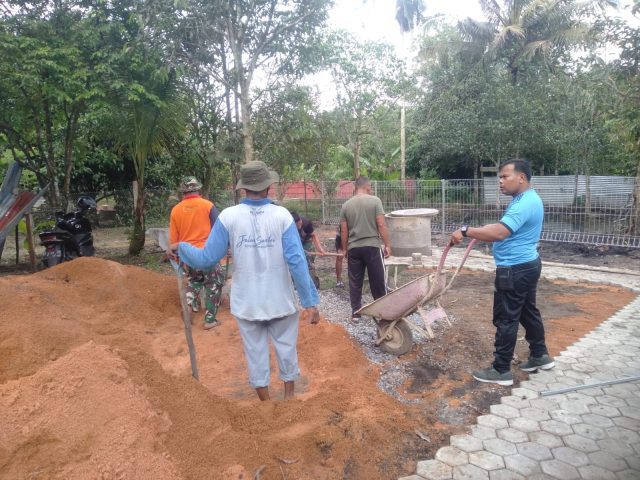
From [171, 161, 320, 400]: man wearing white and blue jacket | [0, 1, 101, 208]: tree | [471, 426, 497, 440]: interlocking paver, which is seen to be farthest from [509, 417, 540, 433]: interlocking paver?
[0, 1, 101, 208]: tree

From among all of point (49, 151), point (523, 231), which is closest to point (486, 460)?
A: point (523, 231)

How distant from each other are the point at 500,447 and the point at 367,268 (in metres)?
2.65

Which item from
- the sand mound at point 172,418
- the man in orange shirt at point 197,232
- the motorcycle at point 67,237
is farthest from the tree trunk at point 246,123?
the sand mound at point 172,418

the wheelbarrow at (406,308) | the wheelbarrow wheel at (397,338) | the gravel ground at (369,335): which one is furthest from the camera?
the wheelbarrow wheel at (397,338)

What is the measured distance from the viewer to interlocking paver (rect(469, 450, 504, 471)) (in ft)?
9.27

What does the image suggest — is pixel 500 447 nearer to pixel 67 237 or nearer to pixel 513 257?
pixel 513 257

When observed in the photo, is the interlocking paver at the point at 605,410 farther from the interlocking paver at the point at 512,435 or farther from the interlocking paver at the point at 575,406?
the interlocking paver at the point at 512,435

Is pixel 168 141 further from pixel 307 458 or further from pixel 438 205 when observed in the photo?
pixel 307 458

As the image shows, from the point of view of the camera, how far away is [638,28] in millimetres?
9977

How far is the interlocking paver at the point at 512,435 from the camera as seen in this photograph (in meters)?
3.12

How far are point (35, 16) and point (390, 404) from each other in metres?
8.43

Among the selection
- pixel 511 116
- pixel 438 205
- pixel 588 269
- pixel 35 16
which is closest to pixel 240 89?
pixel 35 16

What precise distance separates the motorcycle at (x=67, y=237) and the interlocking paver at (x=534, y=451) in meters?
7.69

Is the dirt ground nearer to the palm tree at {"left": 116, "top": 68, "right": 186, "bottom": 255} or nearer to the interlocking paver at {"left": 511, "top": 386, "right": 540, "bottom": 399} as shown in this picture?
the interlocking paver at {"left": 511, "top": 386, "right": 540, "bottom": 399}
